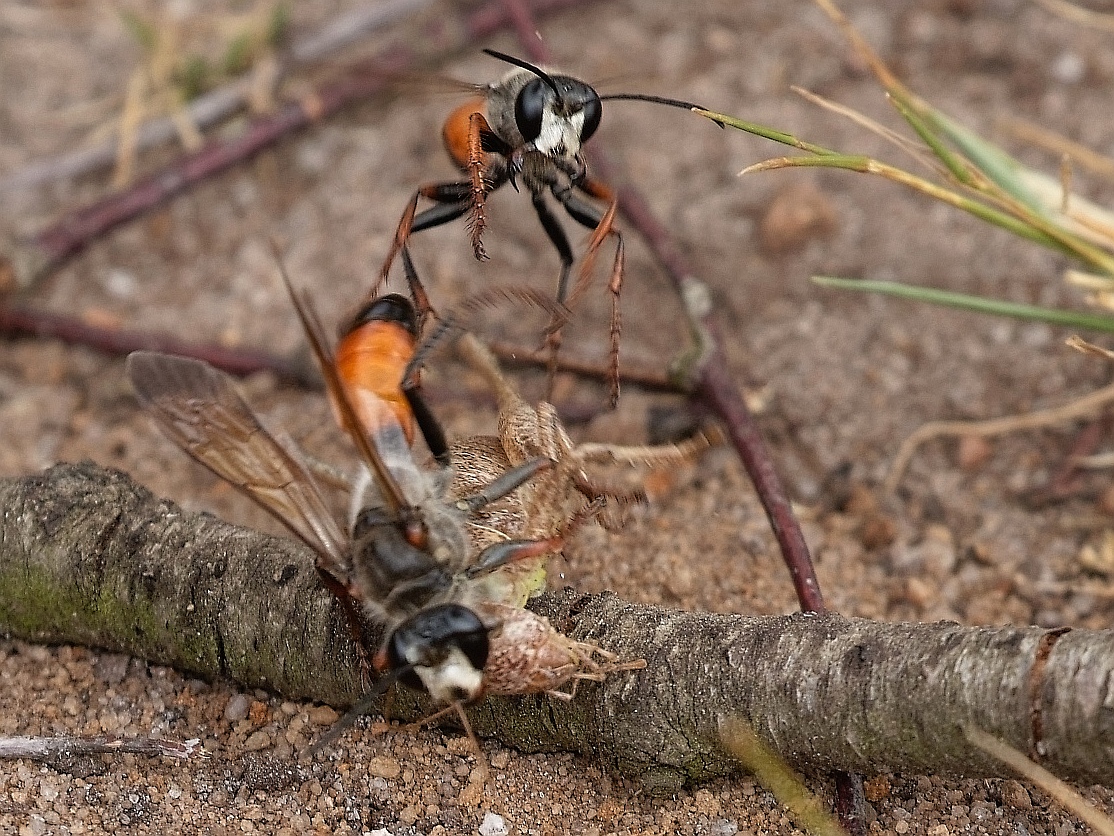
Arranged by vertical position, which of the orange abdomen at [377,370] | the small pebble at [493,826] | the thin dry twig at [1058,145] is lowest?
the small pebble at [493,826]

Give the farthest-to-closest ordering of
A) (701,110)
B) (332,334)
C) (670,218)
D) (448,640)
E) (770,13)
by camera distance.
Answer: (770,13) → (670,218) → (332,334) → (701,110) → (448,640)

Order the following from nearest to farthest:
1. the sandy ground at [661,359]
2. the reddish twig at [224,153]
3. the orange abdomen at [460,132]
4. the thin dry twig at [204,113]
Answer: the sandy ground at [661,359], the orange abdomen at [460,132], the reddish twig at [224,153], the thin dry twig at [204,113]

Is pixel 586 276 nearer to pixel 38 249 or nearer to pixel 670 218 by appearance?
pixel 670 218

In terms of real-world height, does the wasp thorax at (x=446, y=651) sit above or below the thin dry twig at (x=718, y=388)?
below

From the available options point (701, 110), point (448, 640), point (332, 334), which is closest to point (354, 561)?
point (448, 640)

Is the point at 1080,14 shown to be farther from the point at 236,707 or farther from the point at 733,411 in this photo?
the point at 236,707

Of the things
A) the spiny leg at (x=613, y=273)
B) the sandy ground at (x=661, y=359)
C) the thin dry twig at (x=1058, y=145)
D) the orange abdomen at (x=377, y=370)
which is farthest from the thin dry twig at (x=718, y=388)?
the thin dry twig at (x=1058, y=145)

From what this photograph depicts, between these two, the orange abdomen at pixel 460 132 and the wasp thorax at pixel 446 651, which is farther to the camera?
the orange abdomen at pixel 460 132

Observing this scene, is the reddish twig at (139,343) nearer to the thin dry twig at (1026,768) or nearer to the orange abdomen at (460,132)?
the orange abdomen at (460,132)
